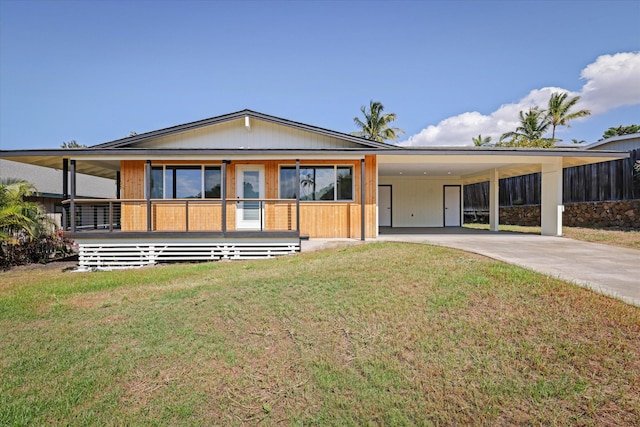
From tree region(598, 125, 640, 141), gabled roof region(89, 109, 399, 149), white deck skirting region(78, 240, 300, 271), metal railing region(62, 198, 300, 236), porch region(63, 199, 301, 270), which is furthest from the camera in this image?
tree region(598, 125, 640, 141)

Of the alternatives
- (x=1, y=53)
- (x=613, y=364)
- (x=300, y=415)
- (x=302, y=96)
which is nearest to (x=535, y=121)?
(x=302, y=96)

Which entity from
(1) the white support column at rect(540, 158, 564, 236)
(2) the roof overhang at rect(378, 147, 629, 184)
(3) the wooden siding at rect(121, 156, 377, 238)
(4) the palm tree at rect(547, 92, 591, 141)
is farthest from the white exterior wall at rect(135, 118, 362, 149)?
(4) the palm tree at rect(547, 92, 591, 141)

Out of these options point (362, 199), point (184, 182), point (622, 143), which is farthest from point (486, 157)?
point (184, 182)

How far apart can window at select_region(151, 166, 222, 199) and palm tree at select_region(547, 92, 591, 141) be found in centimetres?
2945

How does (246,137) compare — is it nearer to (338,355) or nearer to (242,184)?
(242,184)

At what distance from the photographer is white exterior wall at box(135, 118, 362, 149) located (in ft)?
40.0

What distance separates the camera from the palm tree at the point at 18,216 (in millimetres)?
10312

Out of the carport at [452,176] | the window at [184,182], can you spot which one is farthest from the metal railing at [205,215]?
the carport at [452,176]

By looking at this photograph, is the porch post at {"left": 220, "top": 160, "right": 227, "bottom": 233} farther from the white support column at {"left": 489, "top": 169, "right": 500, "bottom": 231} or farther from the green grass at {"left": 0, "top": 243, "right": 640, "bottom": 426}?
the white support column at {"left": 489, "top": 169, "right": 500, "bottom": 231}

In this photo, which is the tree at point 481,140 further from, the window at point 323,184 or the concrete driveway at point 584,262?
the window at point 323,184

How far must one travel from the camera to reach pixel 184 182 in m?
11.3

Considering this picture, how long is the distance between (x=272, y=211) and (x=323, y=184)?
6.45 feet

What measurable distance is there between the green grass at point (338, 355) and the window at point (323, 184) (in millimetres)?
5836

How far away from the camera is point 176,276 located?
7578 mm
